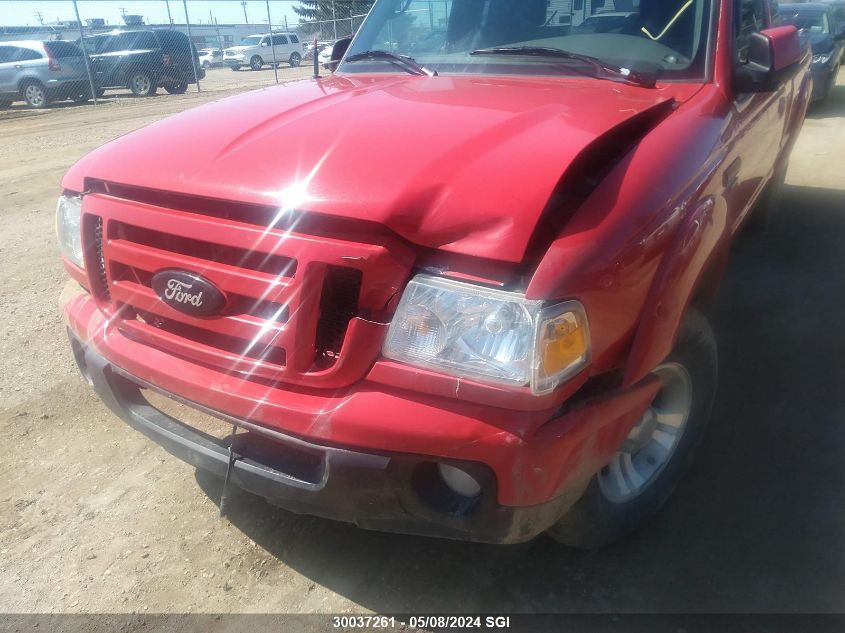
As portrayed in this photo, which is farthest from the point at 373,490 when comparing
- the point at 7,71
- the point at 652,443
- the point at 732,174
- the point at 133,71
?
the point at 133,71

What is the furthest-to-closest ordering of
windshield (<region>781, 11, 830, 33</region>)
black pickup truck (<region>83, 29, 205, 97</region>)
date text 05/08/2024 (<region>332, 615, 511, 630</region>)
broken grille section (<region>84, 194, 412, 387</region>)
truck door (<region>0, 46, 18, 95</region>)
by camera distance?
black pickup truck (<region>83, 29, 205, 97</region>) → truck door (<region>0, 46, 18, 95</region>) → windshield (<region>781, 11, 830, 33</region>) → date text 05/08/2024 (<region>332, 615, 511, 630</region>) → broken grille section (<region>84, 194, 412, 387</region>)

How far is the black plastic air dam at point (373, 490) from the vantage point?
5.49 feet

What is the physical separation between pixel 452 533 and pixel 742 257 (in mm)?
3782

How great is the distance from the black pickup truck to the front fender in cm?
1819

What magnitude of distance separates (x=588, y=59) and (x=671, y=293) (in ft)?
3.74

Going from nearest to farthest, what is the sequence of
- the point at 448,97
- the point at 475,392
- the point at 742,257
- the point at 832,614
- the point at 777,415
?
1. the point at 475,392
2. the point at 832,614
3. the point at 448,97
4. the point at 777,415
5. the point at 742,257

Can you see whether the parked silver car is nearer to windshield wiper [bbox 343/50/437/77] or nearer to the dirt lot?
the dirt lot

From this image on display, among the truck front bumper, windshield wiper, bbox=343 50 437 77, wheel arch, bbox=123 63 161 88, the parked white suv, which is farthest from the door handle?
the parked white suv

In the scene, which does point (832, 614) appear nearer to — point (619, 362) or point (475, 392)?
point (619, 362)

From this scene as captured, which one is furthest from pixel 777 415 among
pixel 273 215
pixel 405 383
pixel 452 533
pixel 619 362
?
pixel 273 215

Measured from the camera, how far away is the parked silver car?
→ 15.5m

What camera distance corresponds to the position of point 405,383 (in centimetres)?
163

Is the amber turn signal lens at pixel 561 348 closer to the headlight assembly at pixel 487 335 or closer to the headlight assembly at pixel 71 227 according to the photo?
the headlight assembly at pixel 487 335

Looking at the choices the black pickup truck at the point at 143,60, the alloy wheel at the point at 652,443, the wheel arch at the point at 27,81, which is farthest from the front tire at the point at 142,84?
the alloy wheel at the point at 652,443
